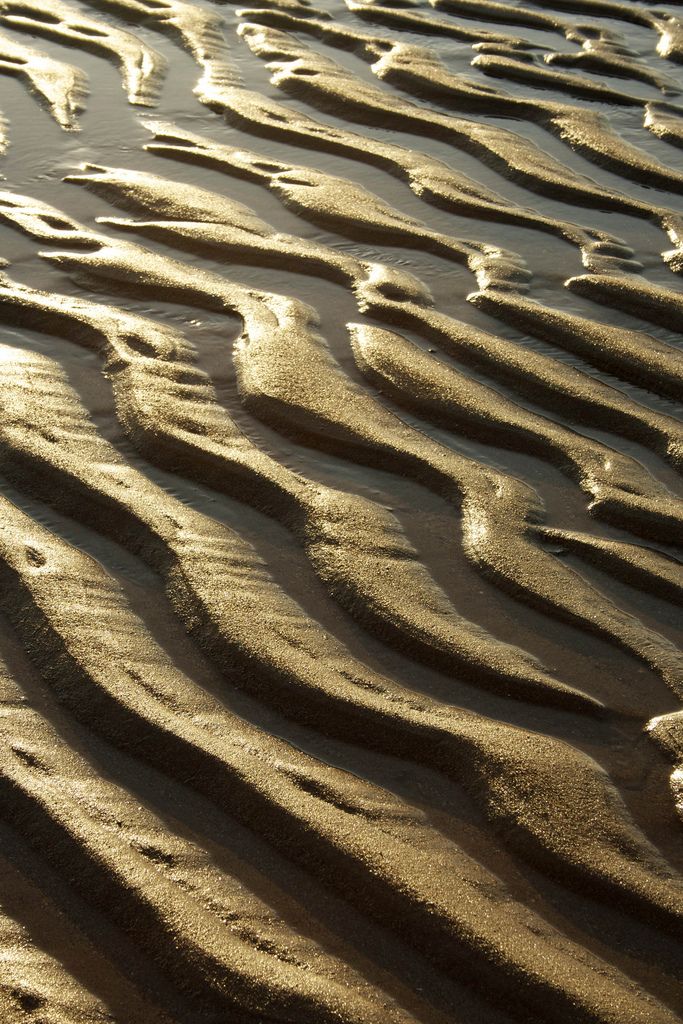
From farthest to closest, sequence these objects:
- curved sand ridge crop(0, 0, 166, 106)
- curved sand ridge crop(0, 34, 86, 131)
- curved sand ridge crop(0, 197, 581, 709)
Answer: curved sand ridge crop(0, 0, 166, 106) → curved sand ridge crop(0, 34, 86, 131) → curved sand ridge crop(0, 197, 581, 709)

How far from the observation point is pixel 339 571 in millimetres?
1581

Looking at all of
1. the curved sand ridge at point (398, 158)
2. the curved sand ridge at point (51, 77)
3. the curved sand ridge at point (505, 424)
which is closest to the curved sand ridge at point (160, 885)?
the curved sand ridge at point (505, 424)

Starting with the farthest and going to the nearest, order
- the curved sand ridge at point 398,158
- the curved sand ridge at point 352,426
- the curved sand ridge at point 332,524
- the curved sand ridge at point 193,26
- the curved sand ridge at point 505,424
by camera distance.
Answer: the curved sand ridge at point 193,26
the curved sand ridge at point 398,158
the curved sand ridge at point 505,424
the curved sand ridge at point 352,426
the curved sand ridge at point 332,524

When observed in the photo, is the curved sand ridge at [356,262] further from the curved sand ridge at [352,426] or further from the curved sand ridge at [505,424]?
the curved sand ridge at [352,426]

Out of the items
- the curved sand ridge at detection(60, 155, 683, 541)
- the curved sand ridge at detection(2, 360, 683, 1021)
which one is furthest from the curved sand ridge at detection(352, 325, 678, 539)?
the curved sand ridge at detection(2, 360, 683, 1021)

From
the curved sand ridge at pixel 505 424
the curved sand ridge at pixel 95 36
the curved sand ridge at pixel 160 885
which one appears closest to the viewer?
the curved sand ridge at pixel 160 885

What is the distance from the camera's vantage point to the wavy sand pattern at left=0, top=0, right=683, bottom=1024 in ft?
3.67

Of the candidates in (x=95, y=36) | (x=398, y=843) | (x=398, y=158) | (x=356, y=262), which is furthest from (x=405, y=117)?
(x=398, y=843)

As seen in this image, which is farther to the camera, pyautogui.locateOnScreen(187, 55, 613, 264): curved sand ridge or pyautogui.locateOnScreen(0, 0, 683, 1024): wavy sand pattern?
pyautogui.locateOnScreen(187, 55, 613, 264): curved sand ridge

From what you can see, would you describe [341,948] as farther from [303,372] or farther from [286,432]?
[303,372]

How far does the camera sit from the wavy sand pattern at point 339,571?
112 cm

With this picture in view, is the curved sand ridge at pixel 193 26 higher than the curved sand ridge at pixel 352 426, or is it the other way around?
the curved sand ridge at pixel 193 26

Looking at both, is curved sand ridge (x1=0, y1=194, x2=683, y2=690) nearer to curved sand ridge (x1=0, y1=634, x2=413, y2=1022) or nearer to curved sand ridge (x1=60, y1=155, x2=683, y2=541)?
curved sand ridge (x1=60, y1=155, x2=683, y2=541)

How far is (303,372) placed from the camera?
205cm
